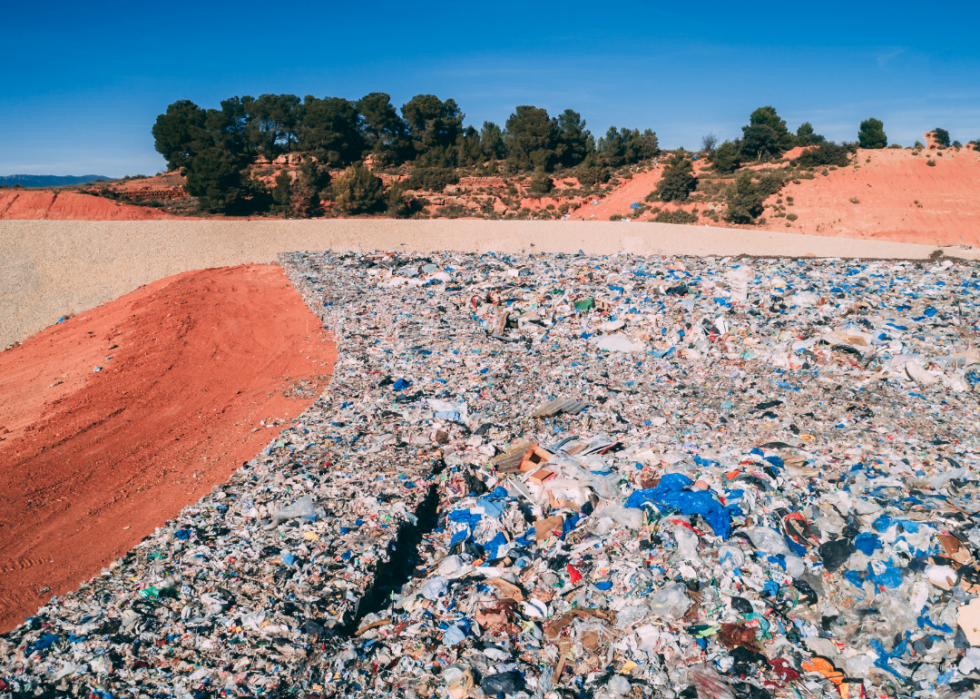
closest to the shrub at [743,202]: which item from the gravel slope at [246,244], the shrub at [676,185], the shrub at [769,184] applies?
the shrub at [769,184]

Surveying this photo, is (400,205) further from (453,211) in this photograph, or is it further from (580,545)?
(580,545)

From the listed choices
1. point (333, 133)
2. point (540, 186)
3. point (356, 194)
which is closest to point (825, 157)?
point (540, 186)

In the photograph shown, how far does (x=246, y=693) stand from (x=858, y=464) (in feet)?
15.9

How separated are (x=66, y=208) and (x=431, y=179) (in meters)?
→ 16.9

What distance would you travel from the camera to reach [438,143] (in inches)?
1342

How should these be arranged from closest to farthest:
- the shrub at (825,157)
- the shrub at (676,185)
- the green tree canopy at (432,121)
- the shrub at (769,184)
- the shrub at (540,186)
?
the shrub at (769,184), the shrub at (676,185), the shrub at (540,186), the shrub at (825,157), the green tree canopy at (432,121)

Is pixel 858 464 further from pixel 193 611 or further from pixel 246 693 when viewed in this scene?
pixel 193 611

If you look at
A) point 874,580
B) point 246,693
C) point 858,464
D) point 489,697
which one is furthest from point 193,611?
point 858,464

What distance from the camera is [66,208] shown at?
2319 cm

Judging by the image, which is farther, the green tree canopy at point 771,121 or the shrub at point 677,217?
the green tree canopy at point 771,121

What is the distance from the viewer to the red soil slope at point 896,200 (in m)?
22.2

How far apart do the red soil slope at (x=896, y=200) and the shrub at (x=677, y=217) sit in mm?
3270

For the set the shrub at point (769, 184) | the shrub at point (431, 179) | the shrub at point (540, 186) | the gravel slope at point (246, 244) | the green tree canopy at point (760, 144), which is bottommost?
the gravel slope at point (246, 244)

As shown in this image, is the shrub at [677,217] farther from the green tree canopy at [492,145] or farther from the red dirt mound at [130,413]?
the red dirt mound at [130,413]
